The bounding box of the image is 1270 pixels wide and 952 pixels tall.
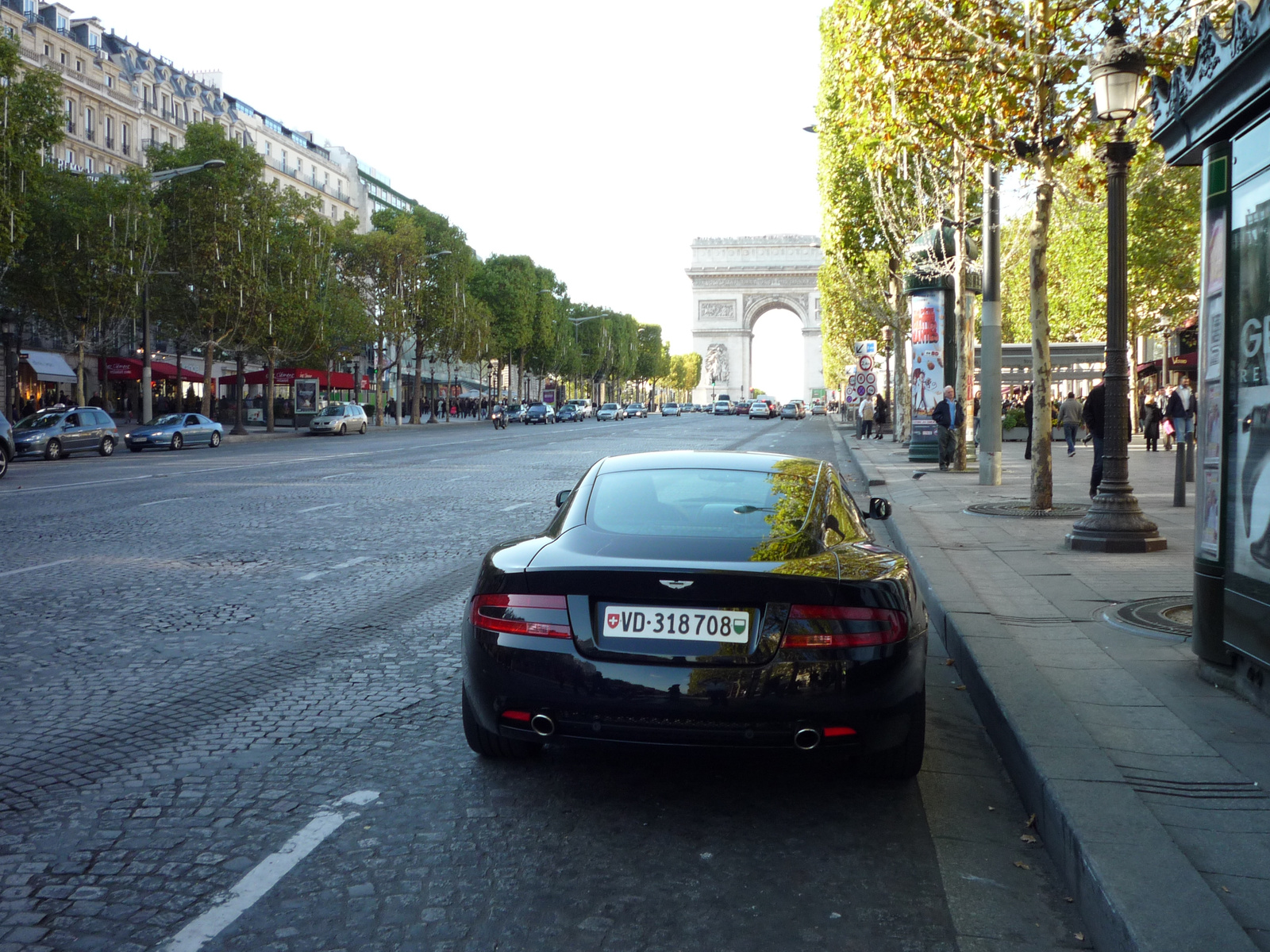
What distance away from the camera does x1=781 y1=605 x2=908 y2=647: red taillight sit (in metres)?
3.96

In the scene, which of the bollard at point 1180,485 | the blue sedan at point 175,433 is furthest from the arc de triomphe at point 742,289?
the bollard at point 1180,485

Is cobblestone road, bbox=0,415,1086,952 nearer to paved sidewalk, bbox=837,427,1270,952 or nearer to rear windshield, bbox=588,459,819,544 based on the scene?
paved sidewalk, bbox=837,427,1270,952

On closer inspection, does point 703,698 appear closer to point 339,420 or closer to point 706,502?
point 706,502

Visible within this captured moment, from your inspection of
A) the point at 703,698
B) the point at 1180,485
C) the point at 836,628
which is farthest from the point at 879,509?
the point at 1180,485

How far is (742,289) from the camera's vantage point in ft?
361

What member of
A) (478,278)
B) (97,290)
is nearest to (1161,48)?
(97,290)

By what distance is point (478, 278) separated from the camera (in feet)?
272

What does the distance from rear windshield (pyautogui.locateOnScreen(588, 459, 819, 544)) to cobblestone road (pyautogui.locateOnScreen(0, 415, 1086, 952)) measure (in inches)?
Answer: 35.5

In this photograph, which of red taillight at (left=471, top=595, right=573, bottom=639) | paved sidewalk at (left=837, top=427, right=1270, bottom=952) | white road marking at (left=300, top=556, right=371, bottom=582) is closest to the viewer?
paved sidewalk at (left=837, top=427, right=1270, bottom=952)

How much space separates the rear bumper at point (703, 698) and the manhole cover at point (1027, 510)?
983 cm

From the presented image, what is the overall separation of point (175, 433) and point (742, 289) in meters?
77.5

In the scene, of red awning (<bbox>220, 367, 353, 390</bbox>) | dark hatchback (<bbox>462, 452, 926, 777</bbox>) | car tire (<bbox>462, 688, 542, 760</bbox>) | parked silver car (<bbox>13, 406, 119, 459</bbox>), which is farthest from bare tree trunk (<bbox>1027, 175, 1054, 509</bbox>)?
red awning (<bbox>220, 367, 353, 390</bbox>)

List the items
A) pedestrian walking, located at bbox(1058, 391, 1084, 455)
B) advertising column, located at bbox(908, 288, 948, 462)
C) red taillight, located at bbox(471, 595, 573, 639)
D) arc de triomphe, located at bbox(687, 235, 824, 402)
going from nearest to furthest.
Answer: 1. red taillight, located at bbox(471, 595, 573, 639)
2. advertising column, located at bbox(908, 288, 948, 462)
3. pedestrian walking, located at bbox(1058, 391, 1084, 455)
4. arc de triomphe, located at bbox(687, 235, 824, 402)

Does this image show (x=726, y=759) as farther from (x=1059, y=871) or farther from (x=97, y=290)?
(x=97, y=290)
